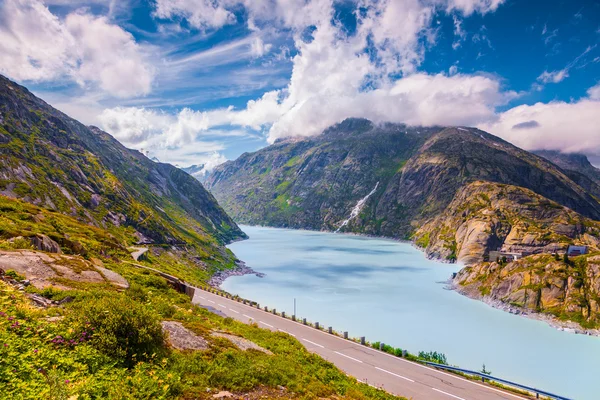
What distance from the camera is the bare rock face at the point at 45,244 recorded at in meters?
30.1

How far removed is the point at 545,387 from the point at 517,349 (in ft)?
49.4

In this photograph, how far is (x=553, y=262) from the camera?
81.3m

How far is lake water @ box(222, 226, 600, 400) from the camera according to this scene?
51.7m

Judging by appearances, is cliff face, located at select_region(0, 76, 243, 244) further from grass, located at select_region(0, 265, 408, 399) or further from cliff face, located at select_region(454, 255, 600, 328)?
cliff face, located at select_region(454, 255, 600, 328)

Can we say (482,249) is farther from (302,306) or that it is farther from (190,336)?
(190,336)

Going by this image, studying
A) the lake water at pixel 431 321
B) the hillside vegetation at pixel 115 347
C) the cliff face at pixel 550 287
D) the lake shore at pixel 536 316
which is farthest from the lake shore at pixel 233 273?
the cliff face at pixel 550 287

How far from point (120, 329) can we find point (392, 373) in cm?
2628

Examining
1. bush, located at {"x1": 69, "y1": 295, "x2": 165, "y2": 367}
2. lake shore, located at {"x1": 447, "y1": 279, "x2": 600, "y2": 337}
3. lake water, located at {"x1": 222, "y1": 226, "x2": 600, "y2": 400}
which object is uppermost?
bush, located at {"x1": 69, "y1": 295, "x2": 165, "y2": 367}

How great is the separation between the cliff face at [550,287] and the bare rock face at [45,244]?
92.1 meters

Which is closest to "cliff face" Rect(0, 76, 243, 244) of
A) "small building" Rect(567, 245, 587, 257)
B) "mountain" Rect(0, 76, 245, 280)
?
"mountain" Rect(0, 76, 245, 280)

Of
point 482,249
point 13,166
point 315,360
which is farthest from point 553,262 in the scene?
point 13,166

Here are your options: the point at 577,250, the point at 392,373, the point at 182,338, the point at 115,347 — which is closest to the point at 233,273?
the point at 392,373

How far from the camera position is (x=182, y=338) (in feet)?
53.4

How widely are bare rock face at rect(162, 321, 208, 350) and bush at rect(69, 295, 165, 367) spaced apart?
2.20 m
